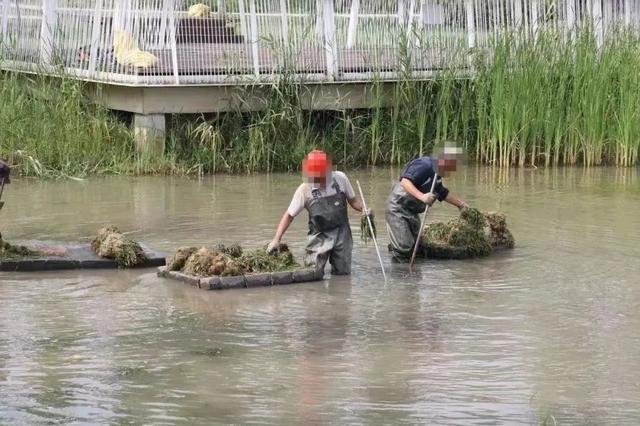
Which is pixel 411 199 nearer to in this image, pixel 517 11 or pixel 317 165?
pixel 317 165

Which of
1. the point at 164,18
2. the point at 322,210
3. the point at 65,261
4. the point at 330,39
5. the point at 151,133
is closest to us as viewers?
the point at 322,210

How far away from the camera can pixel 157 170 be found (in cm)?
1554

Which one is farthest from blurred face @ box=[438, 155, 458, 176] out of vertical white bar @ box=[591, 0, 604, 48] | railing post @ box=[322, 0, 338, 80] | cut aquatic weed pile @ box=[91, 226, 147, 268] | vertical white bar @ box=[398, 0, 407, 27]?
vertical white bar @ box=[591, 0, 604, 48]

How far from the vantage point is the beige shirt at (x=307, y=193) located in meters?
9.76

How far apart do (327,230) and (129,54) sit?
6.48m

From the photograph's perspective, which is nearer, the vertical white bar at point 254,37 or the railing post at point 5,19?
the vertical white bar at point 254,37

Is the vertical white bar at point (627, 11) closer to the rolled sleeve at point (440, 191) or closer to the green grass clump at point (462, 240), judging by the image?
the green grass clump at point (462, 240)

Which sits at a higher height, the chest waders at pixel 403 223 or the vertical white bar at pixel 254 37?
the vertical white bar at pixel 254 37

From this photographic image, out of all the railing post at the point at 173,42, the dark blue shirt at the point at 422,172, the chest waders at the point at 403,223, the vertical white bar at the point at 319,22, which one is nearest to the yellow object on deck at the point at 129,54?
the railing post at the point at 173,42

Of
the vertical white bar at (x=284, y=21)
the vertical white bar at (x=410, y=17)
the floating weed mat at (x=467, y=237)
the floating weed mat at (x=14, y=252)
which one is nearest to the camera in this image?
the floating weed mat at (x=14, y=252)

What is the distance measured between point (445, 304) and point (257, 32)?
7694mm

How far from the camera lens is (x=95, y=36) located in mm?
16078

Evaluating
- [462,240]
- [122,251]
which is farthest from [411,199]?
[122,251]

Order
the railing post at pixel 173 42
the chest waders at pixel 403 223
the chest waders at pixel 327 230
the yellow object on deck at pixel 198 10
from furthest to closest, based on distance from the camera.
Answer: the yellow object on deck at pixel 198 10, the railing post at pixel 173 42, the chest waders at pixel 403 223, the chest waders at pixel 327 230
